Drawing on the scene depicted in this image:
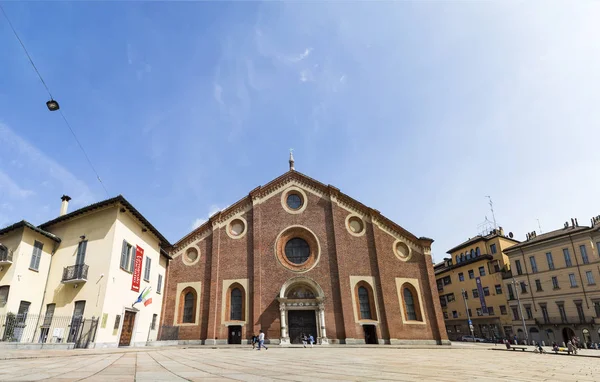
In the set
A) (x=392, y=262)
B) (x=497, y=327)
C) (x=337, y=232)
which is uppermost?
(x=337, y=232)

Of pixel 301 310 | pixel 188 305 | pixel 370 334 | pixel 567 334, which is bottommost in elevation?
pixel 567 334

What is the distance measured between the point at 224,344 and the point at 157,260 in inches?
360

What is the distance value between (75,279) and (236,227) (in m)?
13.8

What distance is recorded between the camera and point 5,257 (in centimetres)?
1919

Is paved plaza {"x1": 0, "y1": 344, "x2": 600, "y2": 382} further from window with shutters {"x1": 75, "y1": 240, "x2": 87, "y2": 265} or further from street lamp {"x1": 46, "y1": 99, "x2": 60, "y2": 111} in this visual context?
street lamp {"x1": 46, "y1": 99, "x2": 60, "y2": 111}

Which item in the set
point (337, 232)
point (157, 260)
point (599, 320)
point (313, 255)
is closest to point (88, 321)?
point (157, 260)

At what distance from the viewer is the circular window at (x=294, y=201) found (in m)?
31.8

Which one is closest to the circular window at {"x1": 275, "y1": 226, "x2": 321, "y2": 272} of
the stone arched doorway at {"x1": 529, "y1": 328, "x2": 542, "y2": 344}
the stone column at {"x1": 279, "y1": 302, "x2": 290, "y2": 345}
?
the stone column at {"x1": 279, "y1": 302, "x2": 290, "y2": 345}

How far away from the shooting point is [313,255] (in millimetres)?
29656

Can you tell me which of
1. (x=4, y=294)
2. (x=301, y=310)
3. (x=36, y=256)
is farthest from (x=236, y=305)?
(x=4, y=294)

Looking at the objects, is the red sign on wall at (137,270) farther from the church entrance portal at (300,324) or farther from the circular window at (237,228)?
the church entrance portal at (300,324)

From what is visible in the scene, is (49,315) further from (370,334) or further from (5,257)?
(370,334)

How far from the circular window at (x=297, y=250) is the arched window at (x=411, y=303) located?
9.38 m

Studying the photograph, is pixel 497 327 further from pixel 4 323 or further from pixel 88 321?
pixel 4 323
